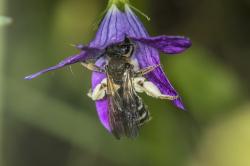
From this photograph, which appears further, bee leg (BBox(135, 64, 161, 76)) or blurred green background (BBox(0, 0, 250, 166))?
blurred green background (BBox(0, 0, 250, 166))

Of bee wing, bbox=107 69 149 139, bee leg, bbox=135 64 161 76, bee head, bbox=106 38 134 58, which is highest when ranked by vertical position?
bee head, bbox=106 38 134 58

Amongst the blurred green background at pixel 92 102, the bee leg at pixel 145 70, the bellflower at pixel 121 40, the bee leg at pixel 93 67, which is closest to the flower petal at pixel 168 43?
the bellflower at pixel 121 40

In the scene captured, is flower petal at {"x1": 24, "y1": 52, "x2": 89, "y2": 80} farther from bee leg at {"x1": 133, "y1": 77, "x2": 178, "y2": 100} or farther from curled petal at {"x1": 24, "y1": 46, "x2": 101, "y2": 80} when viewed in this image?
bee leg at {"x1": 133, "y1": 77, "x2": 178, "y2": 100}

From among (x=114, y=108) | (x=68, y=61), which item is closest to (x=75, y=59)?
(x=68, y=61)

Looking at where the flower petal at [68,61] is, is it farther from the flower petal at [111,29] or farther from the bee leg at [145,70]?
the bee leg at [145,70]

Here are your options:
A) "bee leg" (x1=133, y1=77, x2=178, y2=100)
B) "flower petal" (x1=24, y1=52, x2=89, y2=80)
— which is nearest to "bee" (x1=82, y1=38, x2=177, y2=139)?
"bee leg" (x1=133, y1=77, x2=178, y2=100)

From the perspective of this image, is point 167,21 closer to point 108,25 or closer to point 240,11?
point 240,11

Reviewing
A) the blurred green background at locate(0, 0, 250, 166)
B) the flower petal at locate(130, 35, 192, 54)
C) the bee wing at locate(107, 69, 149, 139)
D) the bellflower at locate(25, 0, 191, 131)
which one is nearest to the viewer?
the flower petal at locate(130, 35, 192, 54)
